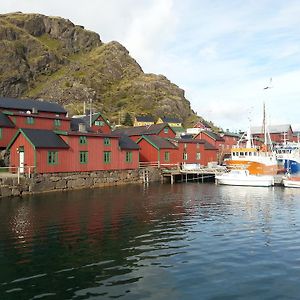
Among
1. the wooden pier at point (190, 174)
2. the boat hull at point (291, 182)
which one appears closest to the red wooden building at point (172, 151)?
the wooden pier at point (190, 174)

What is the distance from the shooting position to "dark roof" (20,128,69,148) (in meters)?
42.3

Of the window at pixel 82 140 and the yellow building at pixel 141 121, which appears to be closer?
the window at pixel 82 140

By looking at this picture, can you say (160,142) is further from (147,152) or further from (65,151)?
(65,151)

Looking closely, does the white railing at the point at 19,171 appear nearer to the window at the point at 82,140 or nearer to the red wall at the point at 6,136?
the red wall at the point at 6,136

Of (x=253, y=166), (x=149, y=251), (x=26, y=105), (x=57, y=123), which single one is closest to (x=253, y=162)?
(x=253, y=166)

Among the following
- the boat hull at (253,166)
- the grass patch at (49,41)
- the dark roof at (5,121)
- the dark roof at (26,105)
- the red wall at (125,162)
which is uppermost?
the grass patch at (49,41)

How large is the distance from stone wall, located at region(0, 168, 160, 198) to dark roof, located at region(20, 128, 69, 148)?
360 centimetres

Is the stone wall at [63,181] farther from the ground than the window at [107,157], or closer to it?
closer to it

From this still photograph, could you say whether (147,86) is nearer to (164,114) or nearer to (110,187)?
(164,114)

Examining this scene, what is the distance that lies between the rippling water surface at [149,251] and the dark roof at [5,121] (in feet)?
63.8

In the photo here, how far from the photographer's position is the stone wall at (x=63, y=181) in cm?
3841

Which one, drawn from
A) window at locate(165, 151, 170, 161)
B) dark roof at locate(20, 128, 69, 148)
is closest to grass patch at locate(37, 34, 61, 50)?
window at locate(165, 151, 170, 161)

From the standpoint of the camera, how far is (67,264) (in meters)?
15.3

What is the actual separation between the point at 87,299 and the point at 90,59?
17357 centimetres
